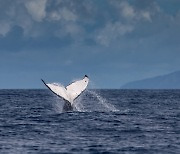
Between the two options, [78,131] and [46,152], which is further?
[78,131]

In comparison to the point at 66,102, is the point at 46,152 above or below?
below

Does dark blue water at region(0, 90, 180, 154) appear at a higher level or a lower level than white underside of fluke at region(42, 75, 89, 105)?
lower

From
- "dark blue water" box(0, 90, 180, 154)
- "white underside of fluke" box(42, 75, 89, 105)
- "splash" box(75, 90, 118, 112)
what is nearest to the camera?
"dark blue water" box(0, 90, 180, 154)

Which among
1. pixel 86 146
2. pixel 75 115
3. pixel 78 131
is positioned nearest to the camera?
pixel 86 146

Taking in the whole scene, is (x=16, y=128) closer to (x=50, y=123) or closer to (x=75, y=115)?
(x=50, y=123)

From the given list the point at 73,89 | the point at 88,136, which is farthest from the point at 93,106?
the point at 88,136

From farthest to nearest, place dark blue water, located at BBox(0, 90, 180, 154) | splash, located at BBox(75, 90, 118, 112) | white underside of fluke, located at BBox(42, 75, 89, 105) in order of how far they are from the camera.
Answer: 1. splash, located at BBox(75, 90, 118, 112)
2. white underside of fluke, located at BBox(42, 75, 89, 105)
3. dark blue water, located at BBox(0, 90, 180, 154)

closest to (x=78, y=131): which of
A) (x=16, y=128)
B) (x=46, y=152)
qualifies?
(x=16, y=128)

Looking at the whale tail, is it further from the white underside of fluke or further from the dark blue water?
the dark blue water

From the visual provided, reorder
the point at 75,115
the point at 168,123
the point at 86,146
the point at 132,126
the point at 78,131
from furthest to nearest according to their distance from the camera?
1. the point at 75,115
2. the point at 168,123
3. the point at 132,126
4. the point at 78,131
5. the point at 86,146

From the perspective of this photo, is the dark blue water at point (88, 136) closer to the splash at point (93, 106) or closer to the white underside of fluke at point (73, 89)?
the white underside of fluke at point (73, 89)

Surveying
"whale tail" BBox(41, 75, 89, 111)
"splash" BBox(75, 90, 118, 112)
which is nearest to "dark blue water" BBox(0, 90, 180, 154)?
"whale tail" BBox(41, 75, 89, 111)

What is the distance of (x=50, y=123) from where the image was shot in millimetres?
29422

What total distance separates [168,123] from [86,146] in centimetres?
1105
